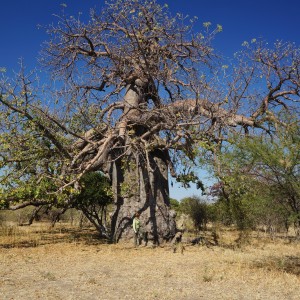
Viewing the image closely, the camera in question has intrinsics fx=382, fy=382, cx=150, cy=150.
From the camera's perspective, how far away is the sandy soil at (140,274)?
644 cm

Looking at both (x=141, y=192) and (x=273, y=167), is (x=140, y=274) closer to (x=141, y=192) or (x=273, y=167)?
(x=273, y=167)

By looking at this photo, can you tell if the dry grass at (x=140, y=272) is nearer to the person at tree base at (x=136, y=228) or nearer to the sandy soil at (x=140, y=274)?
the sandy soil at (x=140, y=274)

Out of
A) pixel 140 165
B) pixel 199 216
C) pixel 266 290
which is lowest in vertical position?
pixel 266 290

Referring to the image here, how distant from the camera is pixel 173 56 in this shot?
13.0 meters

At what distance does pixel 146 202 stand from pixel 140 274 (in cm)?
522

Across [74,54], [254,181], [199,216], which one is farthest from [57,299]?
[199,216]

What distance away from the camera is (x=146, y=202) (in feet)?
43.8

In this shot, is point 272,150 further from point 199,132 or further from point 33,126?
point 33,126

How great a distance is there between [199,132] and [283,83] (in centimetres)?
347

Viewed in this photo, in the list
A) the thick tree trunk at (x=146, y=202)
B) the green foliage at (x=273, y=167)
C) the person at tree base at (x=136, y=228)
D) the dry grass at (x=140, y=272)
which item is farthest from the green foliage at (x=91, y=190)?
the green foliage at (x=273, y=167)

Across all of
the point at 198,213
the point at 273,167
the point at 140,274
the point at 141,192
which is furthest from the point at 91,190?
the point at 273,167

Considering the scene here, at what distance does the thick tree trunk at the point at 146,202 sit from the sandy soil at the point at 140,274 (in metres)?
1.16

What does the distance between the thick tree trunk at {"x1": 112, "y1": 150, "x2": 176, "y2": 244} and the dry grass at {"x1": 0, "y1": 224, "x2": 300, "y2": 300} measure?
787 mm

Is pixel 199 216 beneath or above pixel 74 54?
beneath
